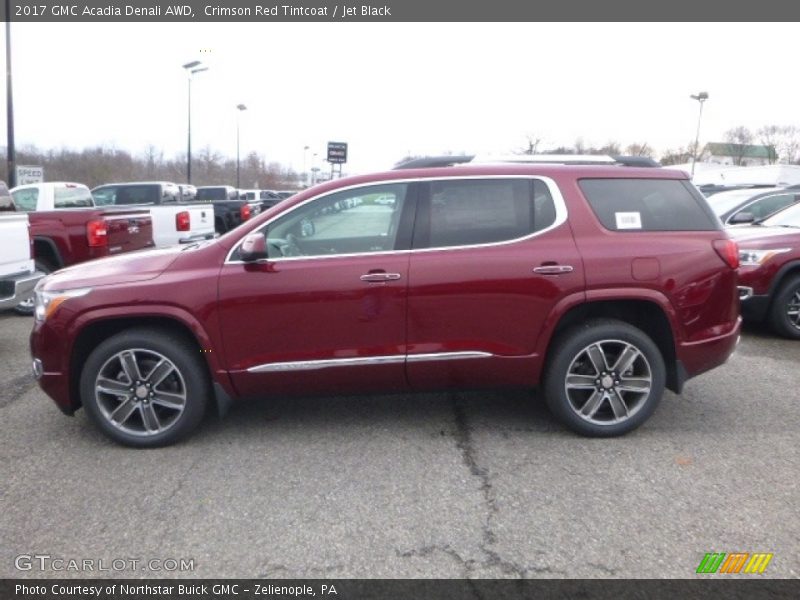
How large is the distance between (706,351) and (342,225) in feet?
8.57

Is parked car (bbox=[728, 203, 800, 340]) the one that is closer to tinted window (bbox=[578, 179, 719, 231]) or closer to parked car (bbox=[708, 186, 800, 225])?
tinted window (bbox=[578, 179, 719, 231])

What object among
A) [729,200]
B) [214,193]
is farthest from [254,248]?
[214,193]

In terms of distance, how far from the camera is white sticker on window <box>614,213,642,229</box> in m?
4.36

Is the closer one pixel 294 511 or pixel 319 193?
pixel 294 511

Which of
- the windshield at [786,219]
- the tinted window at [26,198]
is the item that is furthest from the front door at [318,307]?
the tinted window at [26,198]

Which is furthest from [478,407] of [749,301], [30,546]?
[749,301]

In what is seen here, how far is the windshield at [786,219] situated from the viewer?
8.02 m

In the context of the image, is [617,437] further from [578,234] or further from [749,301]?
[749,301]

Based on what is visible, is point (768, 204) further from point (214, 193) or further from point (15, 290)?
point (214, 193)

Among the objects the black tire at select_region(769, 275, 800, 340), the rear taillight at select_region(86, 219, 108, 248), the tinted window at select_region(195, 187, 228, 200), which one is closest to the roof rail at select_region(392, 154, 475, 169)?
the black tire at select_region(769, 275, 800, 340)

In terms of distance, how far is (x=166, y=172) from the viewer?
60.3 metres

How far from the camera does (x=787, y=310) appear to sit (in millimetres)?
7137
